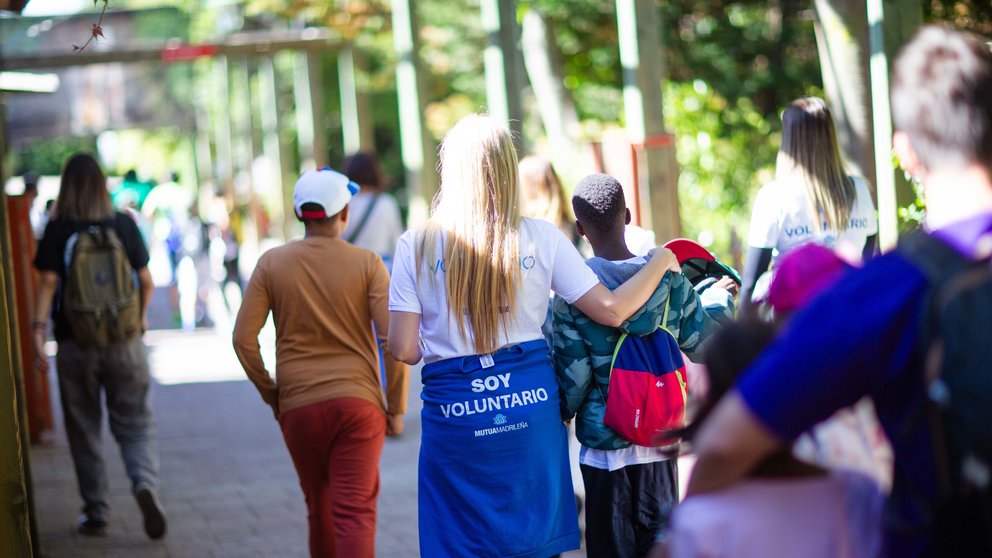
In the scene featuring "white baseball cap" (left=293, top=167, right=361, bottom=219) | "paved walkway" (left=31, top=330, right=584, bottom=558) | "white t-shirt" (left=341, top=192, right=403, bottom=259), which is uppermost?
"white baseball cap" (left=293, top=167, right=361, bottom=219)

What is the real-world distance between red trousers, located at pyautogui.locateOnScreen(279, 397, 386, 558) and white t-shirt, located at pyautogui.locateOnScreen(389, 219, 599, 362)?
0.88m

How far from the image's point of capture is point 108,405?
6914mm

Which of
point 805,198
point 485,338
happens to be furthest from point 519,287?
point 805,198

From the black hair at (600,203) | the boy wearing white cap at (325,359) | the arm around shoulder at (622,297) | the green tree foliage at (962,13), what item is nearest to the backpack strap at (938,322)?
the arm around shoulder at (622,297)

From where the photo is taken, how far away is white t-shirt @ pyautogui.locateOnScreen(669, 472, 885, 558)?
225 centimetres

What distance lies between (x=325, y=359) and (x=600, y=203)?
52.5 inches

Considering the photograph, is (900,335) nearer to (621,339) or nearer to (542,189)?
(621,339)

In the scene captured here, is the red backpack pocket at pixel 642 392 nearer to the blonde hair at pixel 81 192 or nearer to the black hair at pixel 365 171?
the blonde hair at pixel 81 192

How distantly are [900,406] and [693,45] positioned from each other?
19217mm

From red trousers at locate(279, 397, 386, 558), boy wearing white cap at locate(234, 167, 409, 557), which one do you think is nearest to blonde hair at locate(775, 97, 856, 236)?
boy wearing white cap at locate(234, 167, 409, 557)

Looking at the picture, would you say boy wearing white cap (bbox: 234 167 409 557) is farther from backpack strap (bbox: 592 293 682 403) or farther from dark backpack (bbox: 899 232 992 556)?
dark backpack (bbox: 899 232 992 556)

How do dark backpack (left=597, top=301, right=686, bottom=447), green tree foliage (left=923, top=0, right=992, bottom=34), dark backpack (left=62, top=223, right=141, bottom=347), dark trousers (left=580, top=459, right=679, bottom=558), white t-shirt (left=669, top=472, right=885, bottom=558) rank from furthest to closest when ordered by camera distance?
green tree foliage (left=923, top=0, right=992, bottom=34), dark backpack (left=62, top=223, right=141, bottom=347), dark trousers (left=580, top=459, right=679, bottom=558), dark backpack (left=597, top=301, right=686, bottom=447), white t-shirt (left=669, top=472, right=885, bottom=558)

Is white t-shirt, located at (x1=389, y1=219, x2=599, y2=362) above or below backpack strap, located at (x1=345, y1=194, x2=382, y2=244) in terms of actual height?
below

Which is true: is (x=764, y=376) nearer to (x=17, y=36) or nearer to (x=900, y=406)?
(x=900, y=406)
